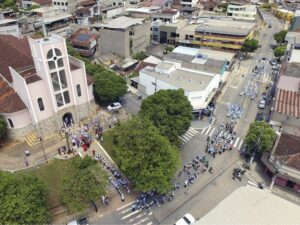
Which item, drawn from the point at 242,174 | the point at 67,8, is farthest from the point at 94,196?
the point at 67,8

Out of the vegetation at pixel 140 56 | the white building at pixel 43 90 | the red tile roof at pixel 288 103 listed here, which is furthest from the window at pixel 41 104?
the vegetation at pixel 140 56

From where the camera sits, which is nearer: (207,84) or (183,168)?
(183,168)

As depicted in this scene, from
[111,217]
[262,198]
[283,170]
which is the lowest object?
[111,217]

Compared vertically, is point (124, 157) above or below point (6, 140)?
above

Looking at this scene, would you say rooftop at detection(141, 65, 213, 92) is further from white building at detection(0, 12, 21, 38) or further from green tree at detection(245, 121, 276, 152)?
white building at detection(0, 12, 21, 38)

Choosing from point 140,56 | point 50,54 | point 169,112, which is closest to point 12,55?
point 50,54

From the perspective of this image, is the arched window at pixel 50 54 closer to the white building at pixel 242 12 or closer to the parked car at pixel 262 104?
the parked car at pixel 262 104

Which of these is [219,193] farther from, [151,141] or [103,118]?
[103,118]

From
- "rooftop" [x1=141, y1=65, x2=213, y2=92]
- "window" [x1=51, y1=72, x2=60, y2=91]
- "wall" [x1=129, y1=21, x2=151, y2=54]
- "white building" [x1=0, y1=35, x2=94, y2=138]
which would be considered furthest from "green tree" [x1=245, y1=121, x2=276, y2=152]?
"wall" [x1=129, y1=21, x2=151, y2=54]
